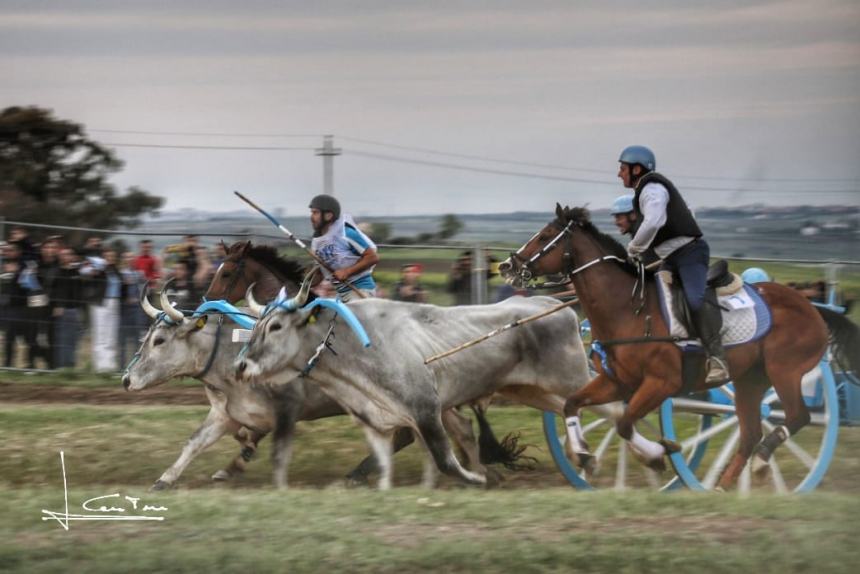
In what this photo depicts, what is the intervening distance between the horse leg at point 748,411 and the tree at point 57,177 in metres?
13.4

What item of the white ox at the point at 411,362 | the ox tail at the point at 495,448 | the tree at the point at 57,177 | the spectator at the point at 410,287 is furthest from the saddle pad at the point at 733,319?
the tree at the point at 57,177

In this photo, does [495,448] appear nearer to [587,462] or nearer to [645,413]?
[587,462]

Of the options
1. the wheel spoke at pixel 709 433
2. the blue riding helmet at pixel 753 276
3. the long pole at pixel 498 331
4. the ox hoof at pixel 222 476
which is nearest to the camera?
the long pole at pixel 498 331

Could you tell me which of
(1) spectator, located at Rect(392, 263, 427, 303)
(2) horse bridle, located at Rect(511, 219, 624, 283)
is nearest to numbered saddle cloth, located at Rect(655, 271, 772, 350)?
(2) horse bridle, located at Rect(511, 219, 624, 283)

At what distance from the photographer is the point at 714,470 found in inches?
479

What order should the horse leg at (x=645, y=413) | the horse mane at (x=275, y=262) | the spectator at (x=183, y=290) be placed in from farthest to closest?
1. the spectator at (x=183, y=290)
2. the horse mane at (x=275, y=262)
3. the horse leg at (x=645, y=413)

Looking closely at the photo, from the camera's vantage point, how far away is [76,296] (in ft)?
55.1

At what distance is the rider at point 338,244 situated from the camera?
13.1 metres

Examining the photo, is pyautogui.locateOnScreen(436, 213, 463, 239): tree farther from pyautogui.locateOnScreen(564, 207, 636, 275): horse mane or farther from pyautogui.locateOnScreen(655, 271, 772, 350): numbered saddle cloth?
pyautogui.locateOnScreen(655, 271, 772, 350): numbered saddle cloth

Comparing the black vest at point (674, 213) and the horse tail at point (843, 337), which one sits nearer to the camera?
the black vest at point (674, 213)

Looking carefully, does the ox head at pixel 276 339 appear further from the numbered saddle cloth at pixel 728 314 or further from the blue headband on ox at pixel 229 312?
the numbered saddle cloth at pixel 728 314

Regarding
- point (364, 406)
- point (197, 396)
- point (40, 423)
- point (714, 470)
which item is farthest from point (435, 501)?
point (197, 396)

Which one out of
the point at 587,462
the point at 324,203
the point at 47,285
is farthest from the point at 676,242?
the point at 47,285

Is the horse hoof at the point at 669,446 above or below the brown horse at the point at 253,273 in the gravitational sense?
below
